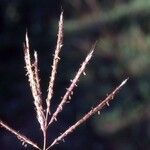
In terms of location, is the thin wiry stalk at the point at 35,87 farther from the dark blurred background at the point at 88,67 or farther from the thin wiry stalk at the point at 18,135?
the dark blurred background at the point at 88,67

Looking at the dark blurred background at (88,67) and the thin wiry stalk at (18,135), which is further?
the dark blurred background at (88,67)

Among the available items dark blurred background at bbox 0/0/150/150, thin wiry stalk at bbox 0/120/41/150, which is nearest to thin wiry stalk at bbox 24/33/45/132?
thin wiry stalk at bbox 0/120/41/150

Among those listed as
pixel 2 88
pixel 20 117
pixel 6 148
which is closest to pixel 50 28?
pixel 2 88

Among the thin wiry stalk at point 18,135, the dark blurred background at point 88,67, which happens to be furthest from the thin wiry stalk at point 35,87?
the dark blurred background at point 88,67

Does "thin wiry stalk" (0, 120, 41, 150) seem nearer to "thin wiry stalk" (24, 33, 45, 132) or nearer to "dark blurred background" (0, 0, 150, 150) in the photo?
"thin wiry stalk" (24, 33, 45, 132)

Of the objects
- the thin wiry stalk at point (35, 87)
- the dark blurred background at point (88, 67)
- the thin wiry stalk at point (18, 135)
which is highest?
the thin wiry stalk at point (35, 87)

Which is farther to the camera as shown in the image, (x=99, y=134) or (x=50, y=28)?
(x=50, y=28)

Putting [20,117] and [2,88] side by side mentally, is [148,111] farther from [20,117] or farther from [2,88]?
[2,88]

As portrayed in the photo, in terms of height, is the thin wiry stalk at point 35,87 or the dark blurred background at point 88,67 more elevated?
the thin wiry stalk at point 35,87

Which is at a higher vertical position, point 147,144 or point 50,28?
point 147,144
